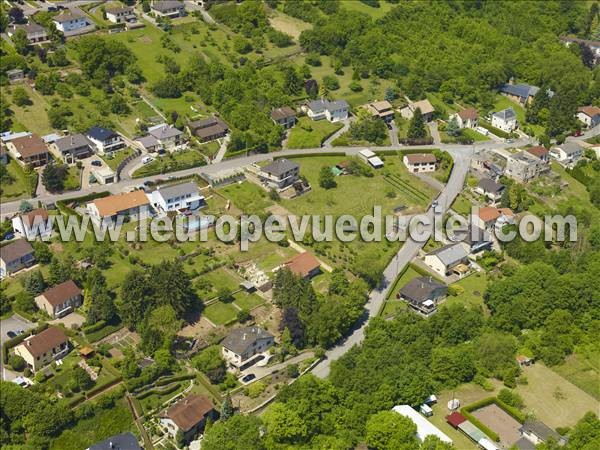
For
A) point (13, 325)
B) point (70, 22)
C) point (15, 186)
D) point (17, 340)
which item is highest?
point (70, 22)

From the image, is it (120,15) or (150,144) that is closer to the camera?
(150,144)

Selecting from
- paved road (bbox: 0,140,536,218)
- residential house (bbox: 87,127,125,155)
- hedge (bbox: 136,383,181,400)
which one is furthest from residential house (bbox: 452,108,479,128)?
hedge (bbox: 136,383,181,400)

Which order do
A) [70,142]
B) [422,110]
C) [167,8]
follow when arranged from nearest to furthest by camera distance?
[70,142] < [422,110] < [167,8]

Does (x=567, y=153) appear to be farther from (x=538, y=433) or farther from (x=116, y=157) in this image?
(x=116, y=157)

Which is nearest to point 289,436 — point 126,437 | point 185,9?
point 126,437

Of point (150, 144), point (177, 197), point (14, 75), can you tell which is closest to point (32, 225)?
point (177, 197)

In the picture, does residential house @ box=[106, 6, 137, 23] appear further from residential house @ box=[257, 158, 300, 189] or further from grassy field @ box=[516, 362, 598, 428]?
grassy field @ box=[516, 362, 598, 428]

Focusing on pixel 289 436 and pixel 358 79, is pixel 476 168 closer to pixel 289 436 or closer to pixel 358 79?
pixel 358 79

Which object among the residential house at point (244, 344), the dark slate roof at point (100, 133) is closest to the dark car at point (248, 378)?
the residential house at point (244, 344)

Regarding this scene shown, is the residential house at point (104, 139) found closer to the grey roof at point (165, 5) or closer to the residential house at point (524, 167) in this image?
the grey roof at point (165, 5)
